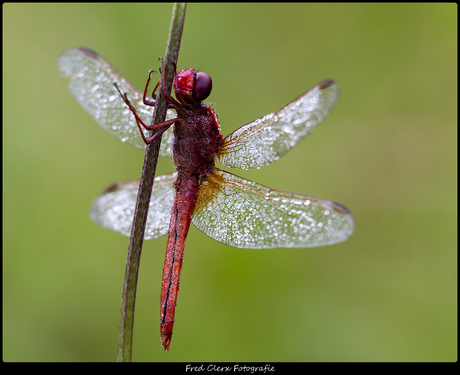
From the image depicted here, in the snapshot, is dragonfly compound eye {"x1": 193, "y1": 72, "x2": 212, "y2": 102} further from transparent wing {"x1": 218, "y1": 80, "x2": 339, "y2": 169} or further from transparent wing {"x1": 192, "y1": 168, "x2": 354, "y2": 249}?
transparent wing {"x1": 192, "y1": 168, "x2": 354, "y2": 249}

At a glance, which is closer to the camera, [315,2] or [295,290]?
[295,290]

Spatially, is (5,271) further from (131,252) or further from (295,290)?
(295,290)

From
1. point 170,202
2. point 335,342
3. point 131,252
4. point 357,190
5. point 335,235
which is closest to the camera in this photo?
point 131,252

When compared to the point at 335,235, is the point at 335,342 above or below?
below

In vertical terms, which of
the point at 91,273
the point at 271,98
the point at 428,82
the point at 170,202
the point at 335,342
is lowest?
the point at 335,342

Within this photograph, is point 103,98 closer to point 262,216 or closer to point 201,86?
point 201,86

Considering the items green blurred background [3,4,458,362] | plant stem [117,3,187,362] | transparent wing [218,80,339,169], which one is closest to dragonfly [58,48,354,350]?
transparent wing [218,80,339,169]

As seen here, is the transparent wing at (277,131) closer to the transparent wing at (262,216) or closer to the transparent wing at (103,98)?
the transparent wing at (262,216)
